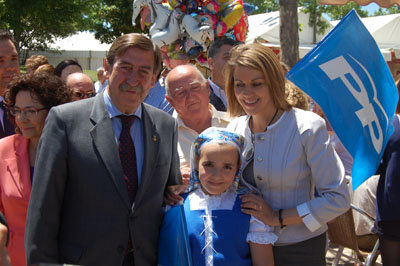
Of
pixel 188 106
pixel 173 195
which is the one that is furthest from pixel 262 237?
pixel 188 106

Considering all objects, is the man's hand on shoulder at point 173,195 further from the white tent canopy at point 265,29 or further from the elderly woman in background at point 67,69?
the white tent canopy at point 265,29

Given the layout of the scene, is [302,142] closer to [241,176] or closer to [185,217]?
[241,176]

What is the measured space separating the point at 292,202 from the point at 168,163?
0.72 m

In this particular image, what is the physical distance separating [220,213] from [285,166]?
17.1 inches

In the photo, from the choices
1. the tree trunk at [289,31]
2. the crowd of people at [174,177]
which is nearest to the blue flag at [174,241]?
the crowd of people at [174,177]

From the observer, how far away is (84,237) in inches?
84.1

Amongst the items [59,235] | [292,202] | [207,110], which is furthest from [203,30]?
[59,235]

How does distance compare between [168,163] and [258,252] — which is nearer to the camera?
[258,252]

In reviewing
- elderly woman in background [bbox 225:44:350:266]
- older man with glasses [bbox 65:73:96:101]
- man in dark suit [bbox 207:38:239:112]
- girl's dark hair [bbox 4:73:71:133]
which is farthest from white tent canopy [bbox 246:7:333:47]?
elderly woman in background [bbox 225:44:350:266]

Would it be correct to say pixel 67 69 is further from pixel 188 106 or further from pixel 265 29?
pixel 265 29

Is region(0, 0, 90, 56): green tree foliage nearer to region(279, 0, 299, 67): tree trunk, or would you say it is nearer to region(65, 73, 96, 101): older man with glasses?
region(279, 0, 299, 67): tree trunk

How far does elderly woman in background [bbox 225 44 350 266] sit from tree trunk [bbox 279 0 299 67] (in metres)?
5.60

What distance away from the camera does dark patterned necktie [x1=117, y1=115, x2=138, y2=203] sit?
2250 mm

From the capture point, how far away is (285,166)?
2283mm
